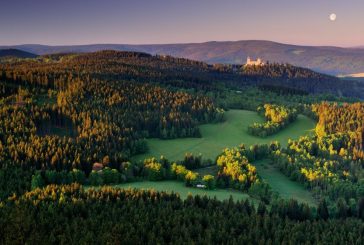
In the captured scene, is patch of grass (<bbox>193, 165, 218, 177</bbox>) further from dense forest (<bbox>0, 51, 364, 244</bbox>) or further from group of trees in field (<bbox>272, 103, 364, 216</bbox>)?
group of trees in field (<bbox>272, 103, 364, 216</bbox>)

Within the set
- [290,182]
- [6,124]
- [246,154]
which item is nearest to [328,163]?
[290,182]

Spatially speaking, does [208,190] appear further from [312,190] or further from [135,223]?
[135,223]

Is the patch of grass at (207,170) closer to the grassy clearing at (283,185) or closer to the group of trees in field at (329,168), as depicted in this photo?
the grassy clearing at (283,185)

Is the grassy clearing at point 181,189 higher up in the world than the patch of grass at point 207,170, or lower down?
higher up

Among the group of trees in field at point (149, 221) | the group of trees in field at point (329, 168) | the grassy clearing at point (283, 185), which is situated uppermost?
the group of trees in field at point (149, 221)

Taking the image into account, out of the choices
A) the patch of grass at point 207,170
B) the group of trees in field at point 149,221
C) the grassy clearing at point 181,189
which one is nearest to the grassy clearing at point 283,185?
the grassy clearing at point 181,189
